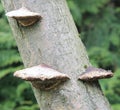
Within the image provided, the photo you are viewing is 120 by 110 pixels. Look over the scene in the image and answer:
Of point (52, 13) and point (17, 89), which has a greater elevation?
point (52, 13)

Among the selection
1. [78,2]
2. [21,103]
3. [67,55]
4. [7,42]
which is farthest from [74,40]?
[78,2]

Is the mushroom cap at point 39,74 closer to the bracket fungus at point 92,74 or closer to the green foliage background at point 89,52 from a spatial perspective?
the bracket fungus at point 92,74

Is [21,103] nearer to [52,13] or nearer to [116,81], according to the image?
[116,81]

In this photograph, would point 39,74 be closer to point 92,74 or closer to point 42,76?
point 42,76

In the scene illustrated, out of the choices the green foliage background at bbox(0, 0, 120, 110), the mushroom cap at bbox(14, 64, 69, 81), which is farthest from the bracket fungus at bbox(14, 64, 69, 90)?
the green foliage background at bbox(0, 0, 120, 110)

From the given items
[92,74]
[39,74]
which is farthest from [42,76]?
[92,74]
